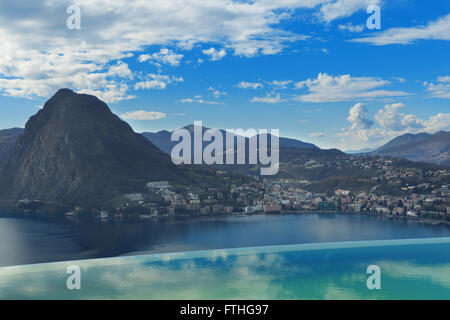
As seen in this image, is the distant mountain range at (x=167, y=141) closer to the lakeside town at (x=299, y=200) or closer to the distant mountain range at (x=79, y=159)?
the distant mountain range at (x=79, y=159)

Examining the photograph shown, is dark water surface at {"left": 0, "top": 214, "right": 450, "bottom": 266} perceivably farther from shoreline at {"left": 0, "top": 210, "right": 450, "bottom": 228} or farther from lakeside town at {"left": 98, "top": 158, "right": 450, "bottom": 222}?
lakeside town at {"left": 98, "top": 158, "right": 450, "bottom": 222}

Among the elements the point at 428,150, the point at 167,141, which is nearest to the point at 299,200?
the point at 428,150

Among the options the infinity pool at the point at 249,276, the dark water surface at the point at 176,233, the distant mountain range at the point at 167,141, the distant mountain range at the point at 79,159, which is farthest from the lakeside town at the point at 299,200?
the distant mountain range at the point at 167,141

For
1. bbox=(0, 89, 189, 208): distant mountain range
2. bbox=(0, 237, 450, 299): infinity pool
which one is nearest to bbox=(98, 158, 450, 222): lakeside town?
bbox=(0, 89, 189, 208): distant mountain range

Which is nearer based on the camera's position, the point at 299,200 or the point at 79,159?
the point at 79,159

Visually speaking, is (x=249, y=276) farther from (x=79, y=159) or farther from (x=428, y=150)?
(x=428, y=150)

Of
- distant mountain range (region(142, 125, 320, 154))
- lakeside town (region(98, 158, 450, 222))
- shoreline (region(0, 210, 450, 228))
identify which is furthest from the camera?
distant mountain range (region(142, 125, 320, 154))
